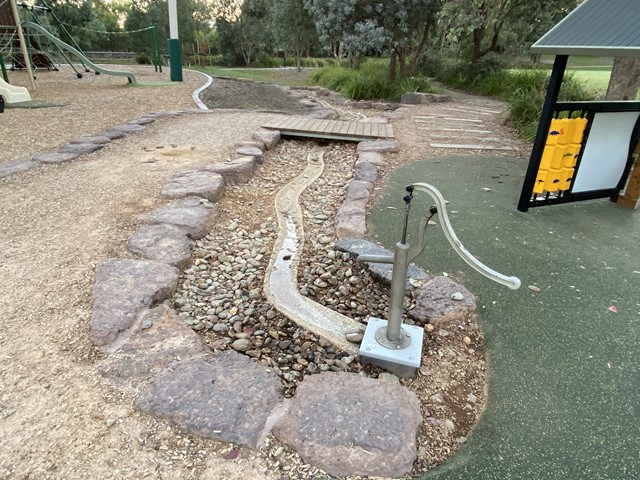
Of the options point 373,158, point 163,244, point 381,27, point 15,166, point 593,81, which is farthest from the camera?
point 593,81

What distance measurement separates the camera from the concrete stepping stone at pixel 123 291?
68.9 inches

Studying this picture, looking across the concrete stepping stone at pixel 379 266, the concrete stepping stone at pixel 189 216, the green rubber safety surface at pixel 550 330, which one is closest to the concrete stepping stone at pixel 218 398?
the green rubber safety surface at pixel 550 330

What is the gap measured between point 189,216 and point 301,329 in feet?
4.57

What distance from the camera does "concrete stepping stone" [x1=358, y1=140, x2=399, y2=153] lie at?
4930mm

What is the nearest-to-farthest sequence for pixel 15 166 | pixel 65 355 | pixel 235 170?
pixel 65 355 → pixel 15 166 → pixel 235 170

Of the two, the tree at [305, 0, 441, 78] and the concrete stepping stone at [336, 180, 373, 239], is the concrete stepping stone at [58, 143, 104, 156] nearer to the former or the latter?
the concrete stepping stone at [336, 180, 373, 239]

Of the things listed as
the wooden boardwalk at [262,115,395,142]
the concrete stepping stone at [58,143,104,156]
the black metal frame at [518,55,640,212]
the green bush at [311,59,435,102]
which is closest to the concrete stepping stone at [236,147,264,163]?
the wooden boardwalk at [262,115,395,142]

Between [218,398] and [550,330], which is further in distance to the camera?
[550,330]

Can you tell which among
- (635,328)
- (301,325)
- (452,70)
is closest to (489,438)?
(301,325)

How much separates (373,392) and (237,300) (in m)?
1.01

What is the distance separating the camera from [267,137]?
527 centimetres

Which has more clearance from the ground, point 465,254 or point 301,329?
point 465,254

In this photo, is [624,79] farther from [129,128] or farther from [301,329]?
[129,128]

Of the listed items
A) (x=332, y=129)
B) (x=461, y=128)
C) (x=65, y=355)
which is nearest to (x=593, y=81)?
(x=461, y=128)
